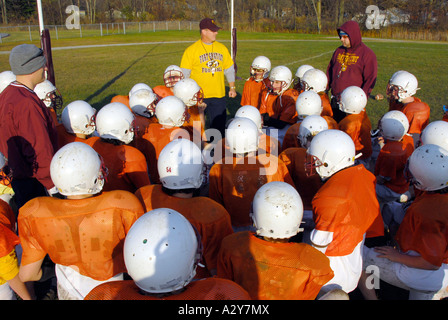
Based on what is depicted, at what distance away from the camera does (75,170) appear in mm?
2732

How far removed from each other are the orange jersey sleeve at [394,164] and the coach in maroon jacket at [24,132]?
167 inches

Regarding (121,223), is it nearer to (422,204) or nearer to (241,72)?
(422,204)

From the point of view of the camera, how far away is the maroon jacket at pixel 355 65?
7.07 metres

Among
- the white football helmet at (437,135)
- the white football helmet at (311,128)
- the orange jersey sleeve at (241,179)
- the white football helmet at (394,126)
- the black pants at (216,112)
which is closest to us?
the orange jersey sleeve at (241,179)

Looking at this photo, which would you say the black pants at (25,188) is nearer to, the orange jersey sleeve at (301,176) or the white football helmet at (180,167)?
the white football helmet at (180,167)

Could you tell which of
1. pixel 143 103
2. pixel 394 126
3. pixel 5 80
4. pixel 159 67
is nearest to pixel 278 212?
pixel 394 126

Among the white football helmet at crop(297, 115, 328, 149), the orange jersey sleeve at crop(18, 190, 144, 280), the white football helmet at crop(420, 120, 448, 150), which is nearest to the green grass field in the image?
the white football helmet at crop(420, 120, 448, 150)

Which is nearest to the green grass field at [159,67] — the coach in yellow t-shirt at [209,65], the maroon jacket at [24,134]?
the coach in yellow t-shirt at [209,65]

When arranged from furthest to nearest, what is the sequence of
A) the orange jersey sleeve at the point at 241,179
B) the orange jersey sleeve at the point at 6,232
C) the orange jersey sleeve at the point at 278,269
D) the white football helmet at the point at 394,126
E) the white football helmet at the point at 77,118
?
the white football helmet at the point at 394,126, the white football helmet at the point at 77,118, the orange jersey sleeve at the point at 241,179, the orange jersey sleeve at the point at 6,232, the orange jersey sleeve at the point at 278,269

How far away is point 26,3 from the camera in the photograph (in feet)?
162

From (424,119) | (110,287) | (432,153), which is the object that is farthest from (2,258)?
(424,119)

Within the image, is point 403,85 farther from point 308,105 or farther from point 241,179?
point 241,179

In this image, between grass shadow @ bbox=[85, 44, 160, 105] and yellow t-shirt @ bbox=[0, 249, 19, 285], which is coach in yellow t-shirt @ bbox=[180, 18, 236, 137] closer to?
yellow t-shirt @ bbox=[0, 249, 19, 285]

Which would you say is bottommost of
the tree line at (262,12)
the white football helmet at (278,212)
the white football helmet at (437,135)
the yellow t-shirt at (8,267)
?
the yellow t-shirt at (8,267)
